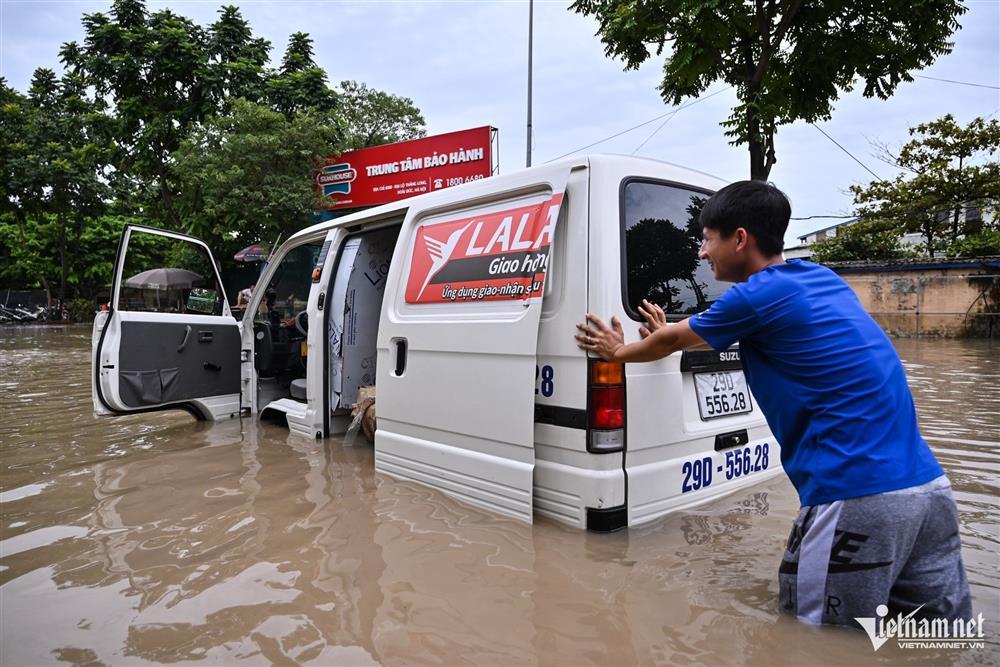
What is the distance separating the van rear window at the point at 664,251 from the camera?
2826 millimetres

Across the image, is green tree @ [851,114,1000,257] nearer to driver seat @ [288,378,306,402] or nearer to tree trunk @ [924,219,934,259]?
tree trunk @ [924,219,934,259]

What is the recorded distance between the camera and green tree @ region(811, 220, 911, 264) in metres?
18.9

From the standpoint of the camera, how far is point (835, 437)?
6.10 ft

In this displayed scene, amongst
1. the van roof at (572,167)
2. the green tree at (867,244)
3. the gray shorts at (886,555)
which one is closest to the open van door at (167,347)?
the van roof at (572,167)

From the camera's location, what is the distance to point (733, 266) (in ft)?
7.07

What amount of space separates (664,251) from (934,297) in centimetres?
1707

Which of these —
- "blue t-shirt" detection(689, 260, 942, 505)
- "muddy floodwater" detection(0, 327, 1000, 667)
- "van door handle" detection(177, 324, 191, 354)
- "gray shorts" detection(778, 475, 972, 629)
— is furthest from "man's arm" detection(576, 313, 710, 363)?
"van door handle" detection(177, 324, 191, 354)

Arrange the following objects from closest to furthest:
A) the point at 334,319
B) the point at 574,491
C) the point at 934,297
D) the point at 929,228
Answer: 1. the point at 574,491
2. the point at 334,319
3. the point at 934,297
4. the point at 929,228

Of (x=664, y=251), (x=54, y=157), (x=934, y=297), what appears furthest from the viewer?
(x=54, y=157)

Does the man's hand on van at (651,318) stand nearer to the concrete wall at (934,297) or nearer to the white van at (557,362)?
the white van at (557,362)

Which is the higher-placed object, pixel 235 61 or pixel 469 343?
pixel 235 61

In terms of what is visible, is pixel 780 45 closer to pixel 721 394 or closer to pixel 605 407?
pixel 721 394

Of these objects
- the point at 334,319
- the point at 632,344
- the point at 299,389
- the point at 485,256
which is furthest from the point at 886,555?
the point at 299,389

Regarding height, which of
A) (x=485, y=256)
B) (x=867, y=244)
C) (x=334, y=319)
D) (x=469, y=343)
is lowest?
(x=469, y=343)
